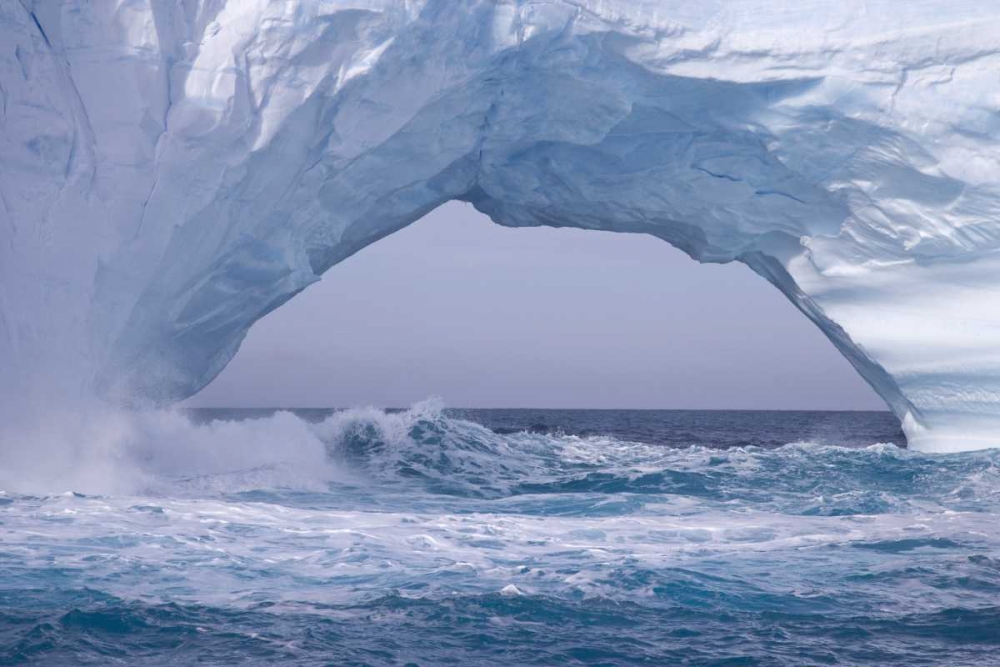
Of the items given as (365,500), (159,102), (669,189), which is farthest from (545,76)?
(365,500)

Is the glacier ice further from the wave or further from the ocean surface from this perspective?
the ocean surface

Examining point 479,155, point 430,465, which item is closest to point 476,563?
point 479,155

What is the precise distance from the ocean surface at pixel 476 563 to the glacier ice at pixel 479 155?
128cm

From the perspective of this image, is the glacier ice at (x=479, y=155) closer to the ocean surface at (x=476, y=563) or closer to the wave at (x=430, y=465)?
the wave at (x=430, y=465)

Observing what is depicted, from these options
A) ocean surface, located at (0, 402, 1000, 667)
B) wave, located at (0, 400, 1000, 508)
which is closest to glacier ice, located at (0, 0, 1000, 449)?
wave, located at (0, 400, 1000, 508)

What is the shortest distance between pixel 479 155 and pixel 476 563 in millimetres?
6017

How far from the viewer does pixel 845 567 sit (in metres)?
5.97

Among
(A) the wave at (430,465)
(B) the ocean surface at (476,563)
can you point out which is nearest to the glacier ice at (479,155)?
(A) the wave at (430,465)

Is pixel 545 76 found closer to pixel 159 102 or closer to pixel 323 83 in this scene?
pixel 323 83

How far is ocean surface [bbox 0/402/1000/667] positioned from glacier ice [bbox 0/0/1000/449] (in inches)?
50.6

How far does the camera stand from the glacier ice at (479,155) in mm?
8211

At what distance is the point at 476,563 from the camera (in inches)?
233

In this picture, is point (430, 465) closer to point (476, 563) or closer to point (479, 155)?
point (479, 155)

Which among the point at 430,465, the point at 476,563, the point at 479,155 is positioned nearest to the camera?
the point at 476,563
